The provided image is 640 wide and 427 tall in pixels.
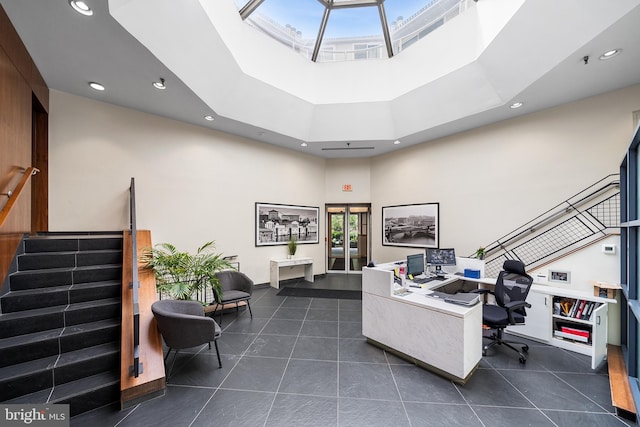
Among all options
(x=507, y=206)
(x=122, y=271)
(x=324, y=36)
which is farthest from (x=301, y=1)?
(x=507, y=206)

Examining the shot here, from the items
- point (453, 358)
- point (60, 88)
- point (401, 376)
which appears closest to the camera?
point (453, 358)

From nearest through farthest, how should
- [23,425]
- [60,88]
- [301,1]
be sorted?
[23,425]
[60,88]
[301,1]

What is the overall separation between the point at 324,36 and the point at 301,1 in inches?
30.5

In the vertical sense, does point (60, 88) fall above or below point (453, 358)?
above

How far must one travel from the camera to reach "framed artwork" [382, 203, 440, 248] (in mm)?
5805

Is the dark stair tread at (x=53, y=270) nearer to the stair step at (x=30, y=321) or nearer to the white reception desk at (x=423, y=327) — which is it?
the stair step at (x=30, y=321)

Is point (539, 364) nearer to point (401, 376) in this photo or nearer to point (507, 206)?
point (401, 376)

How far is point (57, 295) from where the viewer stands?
2533mm

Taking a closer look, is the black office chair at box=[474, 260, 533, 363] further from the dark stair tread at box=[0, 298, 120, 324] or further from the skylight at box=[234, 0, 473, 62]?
the dark stair tread at box=[0, 298, 120, 324]

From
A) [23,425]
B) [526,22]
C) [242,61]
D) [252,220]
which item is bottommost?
[23,425]

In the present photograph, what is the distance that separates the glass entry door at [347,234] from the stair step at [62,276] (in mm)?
5520

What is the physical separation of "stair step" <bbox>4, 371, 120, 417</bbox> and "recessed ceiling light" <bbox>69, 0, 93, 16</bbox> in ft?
11.8

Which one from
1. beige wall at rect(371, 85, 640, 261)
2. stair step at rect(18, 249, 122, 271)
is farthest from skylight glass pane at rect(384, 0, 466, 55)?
stair step at rect(18, 249, 122, 271)

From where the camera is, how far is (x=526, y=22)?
114 inches
